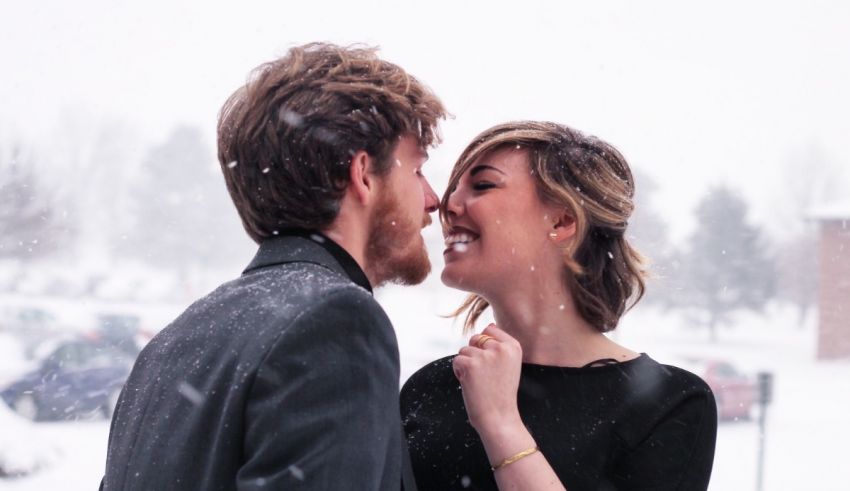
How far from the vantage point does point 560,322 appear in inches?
81.6

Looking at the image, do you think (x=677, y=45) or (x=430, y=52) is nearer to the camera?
(x=430, y=52)

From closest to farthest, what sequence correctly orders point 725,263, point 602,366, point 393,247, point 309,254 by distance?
1. point 309,254
2. point 393,247
3. point 602,366
4. point 725,263

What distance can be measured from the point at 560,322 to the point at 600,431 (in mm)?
283

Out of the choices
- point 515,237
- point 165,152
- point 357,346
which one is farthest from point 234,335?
point 165,152

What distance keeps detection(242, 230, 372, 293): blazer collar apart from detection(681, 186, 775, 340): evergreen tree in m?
22.1

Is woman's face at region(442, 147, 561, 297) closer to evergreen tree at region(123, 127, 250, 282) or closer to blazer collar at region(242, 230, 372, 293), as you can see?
blazer collar at region(242, 230, 372, 293)

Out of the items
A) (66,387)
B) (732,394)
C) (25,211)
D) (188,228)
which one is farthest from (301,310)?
(188,228)

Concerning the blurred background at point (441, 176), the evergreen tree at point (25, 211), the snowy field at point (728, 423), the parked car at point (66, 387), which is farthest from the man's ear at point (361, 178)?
the evergreen tree at point (25, 211)

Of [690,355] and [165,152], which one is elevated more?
[165,152]

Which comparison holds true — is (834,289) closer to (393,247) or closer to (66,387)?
(66,387)

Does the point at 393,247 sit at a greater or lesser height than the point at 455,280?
greater

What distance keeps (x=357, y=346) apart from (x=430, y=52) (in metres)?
25.4

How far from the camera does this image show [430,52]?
85.3ft

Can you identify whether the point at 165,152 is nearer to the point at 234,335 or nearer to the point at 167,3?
the point at 167,3
